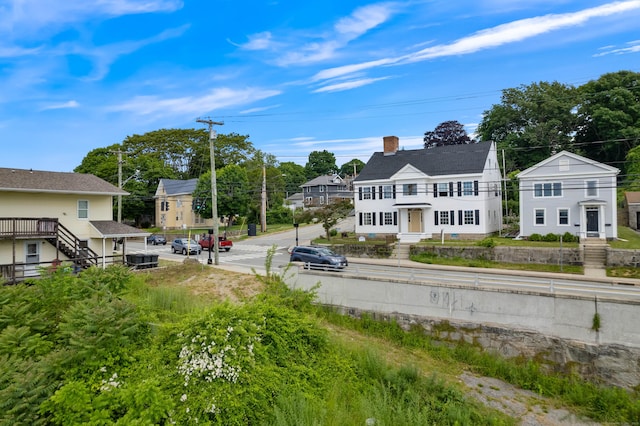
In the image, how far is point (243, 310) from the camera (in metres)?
9.93

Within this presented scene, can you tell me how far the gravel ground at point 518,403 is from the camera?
11281 mm

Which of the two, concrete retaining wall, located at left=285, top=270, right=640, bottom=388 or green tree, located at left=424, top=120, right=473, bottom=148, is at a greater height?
green tree, located at left=424, top=120, right=473, bottom=148

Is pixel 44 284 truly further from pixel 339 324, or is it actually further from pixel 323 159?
pixel 323 159

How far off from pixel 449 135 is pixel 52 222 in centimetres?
6794

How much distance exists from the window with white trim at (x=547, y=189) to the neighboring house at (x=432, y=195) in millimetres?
3169

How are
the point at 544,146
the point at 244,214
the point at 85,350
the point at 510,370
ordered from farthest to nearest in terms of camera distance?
the point at 244,214 < the point at 544,146 < the point at 510,370 < the point at 85,350

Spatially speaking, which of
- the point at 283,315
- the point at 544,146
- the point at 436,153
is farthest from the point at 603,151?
the point at 283,315

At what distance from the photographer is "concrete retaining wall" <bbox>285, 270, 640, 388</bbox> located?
517 inches

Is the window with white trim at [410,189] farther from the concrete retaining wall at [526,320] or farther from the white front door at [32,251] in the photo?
the white front door at [32,251]

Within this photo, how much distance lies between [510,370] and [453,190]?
24.2 m

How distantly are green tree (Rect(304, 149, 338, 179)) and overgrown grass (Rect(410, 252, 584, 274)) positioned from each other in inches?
3105

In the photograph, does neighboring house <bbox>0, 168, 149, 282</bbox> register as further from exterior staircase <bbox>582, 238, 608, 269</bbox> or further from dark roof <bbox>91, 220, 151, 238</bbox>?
exterior staircase <bbox>582, 238, 608, 269</bbox>

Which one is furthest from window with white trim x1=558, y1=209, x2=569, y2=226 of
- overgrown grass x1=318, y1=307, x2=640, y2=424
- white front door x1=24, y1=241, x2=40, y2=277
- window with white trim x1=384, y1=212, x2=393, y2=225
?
white front door x1=24, y1=241, x2=40, y2=277

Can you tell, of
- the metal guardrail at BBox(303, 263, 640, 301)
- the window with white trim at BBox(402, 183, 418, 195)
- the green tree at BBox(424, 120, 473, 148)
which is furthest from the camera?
the green tree at BBox(424, 120, 473, 148)
